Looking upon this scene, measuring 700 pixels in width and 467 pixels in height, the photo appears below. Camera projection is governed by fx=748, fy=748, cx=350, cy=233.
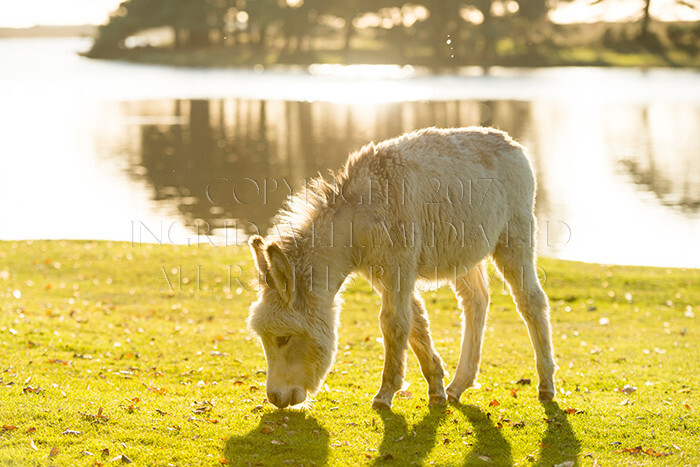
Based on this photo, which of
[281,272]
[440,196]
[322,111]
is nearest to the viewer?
[281,272]

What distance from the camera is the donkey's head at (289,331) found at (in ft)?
23.0

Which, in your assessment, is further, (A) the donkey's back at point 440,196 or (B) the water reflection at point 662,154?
(B) the water reflection at point 662,154

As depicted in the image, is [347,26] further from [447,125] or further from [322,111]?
[447,125]

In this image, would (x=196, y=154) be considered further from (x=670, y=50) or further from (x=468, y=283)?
(x=670, y=50)

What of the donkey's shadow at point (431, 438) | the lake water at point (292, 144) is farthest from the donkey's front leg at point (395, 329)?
the lake water at point (292, 144)

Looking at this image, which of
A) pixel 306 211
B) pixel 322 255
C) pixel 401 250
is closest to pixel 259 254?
pixel 322 255

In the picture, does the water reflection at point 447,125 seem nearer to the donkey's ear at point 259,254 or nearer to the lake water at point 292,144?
the lake water at point 292,144

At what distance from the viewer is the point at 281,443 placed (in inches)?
280

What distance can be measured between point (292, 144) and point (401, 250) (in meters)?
45.9

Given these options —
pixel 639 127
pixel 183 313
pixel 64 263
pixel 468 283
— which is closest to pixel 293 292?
pixel 468 283

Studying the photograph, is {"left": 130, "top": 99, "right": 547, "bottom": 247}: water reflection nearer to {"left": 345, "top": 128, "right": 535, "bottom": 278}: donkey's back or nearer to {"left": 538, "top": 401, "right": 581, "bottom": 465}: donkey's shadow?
{"left": 345, "top": 128, "right": 535, "bottom": 278}: donkey's back

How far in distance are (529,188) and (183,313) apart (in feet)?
28.3

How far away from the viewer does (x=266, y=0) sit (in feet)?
323

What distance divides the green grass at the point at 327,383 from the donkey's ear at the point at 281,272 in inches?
56.5
